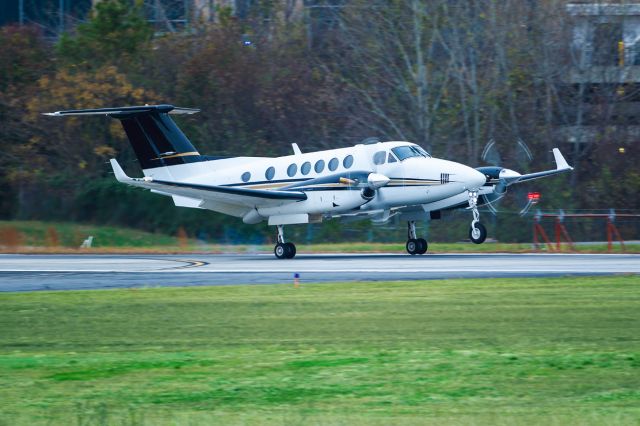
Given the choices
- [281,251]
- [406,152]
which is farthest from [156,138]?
[406,152]

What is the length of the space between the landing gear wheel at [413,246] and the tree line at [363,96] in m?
11.5

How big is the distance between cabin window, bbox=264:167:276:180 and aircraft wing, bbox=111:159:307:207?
960 millimetres

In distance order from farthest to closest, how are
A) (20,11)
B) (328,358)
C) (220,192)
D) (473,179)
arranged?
(20,11) < (220,192) < (473,179) < (328,358)

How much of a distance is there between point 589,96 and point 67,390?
127 feet

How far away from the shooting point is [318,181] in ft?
96.5

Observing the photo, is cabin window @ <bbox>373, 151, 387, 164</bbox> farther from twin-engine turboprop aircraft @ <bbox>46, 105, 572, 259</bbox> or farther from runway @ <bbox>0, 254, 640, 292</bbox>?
runway @ <bbox>0, 254, 640, 292</bbox>

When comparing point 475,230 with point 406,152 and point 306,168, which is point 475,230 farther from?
point 306,168

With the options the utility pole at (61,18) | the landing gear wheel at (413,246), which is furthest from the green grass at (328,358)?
the utility pole at (61,18)

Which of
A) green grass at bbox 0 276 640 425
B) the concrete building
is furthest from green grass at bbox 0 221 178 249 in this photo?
the concrete building

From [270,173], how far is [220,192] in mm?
2125

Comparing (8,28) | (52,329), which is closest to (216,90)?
(8,28)

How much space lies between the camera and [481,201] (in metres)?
29.4

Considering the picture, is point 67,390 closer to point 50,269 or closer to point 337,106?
point 50,269

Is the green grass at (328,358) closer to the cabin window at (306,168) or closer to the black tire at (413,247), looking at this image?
the black tire at (413,247)
